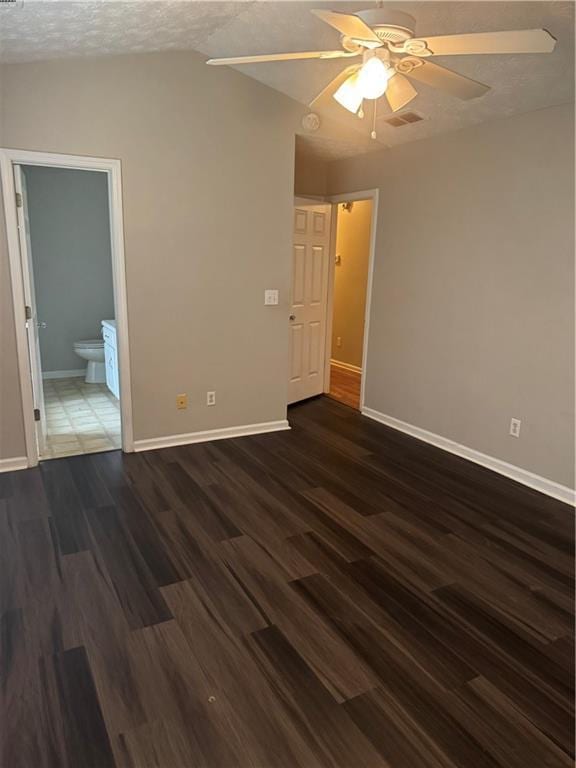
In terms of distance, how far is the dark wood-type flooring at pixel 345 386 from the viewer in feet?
18.4

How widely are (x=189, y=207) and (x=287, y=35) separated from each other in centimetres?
132

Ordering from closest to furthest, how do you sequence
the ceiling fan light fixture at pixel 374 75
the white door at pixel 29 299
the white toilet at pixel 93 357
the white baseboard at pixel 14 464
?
1. the ceiling fan light fixture at pixel 374 75
2. the white door at pixel 29 299
3. the white baseboard at pixel 14 464
4. the white toilet at pixel 93 357

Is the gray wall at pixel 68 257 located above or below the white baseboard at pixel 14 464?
above

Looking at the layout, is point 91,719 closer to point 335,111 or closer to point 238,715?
point 238,715

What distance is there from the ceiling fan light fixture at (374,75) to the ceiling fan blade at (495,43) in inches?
7.2

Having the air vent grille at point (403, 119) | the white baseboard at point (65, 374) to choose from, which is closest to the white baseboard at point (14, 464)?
the white baseboard at point (65, 374)

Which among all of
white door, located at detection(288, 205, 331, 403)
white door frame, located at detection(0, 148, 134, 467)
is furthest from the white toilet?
white door, located at detection(288, 205, 331, 403)

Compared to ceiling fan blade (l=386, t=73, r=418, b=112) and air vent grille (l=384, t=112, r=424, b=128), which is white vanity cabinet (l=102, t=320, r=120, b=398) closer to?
air vent grille (l=384, t=112, r=424, b=128)

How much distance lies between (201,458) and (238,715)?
229 cm

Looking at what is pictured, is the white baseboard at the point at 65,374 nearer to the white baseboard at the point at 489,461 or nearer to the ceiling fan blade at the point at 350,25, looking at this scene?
the white baseboard at the point at 489,461

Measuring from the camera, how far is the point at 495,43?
5.84ft

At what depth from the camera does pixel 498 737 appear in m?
1.66

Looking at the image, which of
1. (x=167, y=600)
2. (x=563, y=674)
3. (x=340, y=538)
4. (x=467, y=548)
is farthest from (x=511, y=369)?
(x=167, y=600)

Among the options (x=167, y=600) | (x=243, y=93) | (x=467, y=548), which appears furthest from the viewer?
(x=243, y=93)
